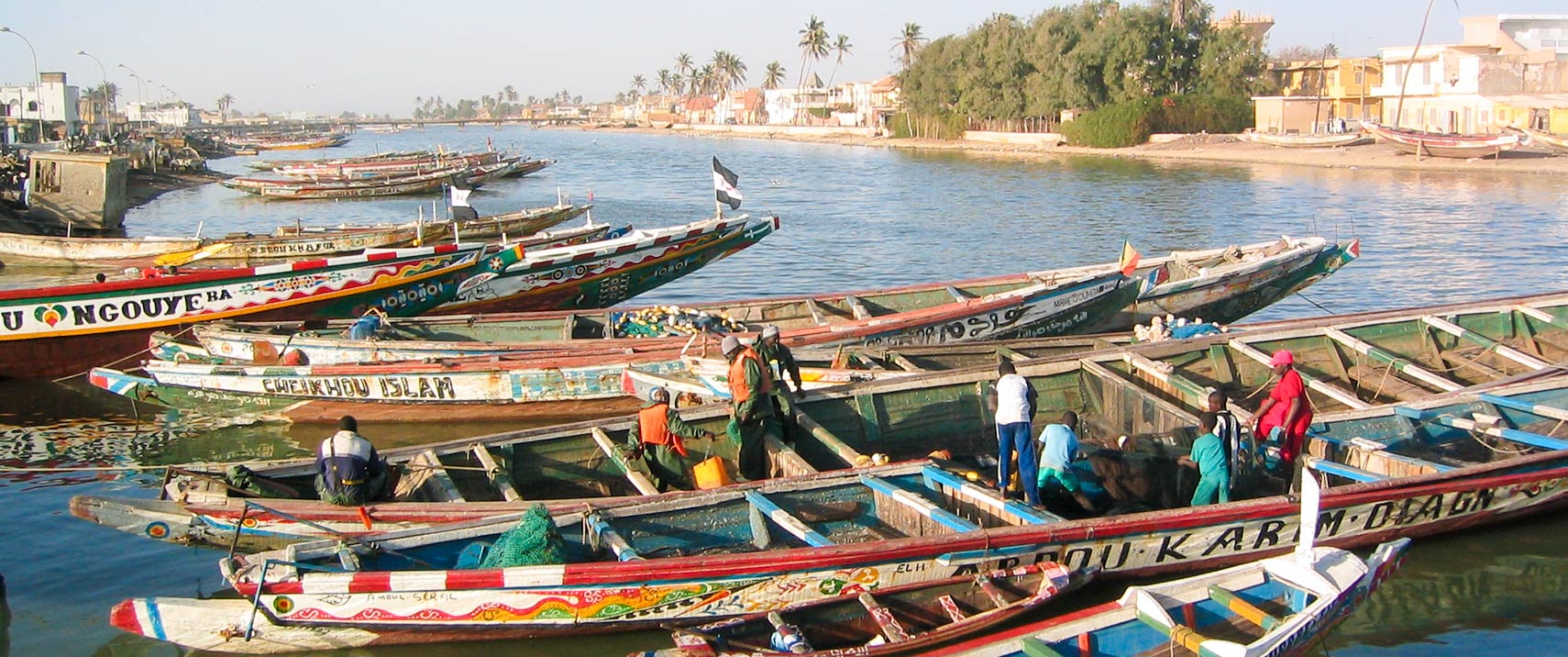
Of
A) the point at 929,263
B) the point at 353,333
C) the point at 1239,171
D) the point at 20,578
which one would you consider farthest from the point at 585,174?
the point at 20,578


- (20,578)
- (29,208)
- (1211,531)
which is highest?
(29,208)

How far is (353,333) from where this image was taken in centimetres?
1455

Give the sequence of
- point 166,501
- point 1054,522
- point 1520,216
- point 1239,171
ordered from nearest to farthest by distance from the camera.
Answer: point 1054,522, point 166,501, point 1520,216, point 1239,171

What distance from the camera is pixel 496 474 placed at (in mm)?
9188

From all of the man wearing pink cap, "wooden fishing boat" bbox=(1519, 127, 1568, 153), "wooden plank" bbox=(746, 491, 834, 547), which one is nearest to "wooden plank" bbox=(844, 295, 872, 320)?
the man wearing pink cap

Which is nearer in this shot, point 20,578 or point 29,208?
point 20,578

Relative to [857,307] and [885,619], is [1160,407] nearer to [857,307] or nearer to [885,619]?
[885,619]

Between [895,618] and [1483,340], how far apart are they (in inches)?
366

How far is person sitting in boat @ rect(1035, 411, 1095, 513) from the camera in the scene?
903cm

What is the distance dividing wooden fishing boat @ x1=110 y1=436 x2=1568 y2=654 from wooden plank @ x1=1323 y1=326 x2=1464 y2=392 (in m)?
2.11

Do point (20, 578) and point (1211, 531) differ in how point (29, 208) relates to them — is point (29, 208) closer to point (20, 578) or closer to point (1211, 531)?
point (20, 578)

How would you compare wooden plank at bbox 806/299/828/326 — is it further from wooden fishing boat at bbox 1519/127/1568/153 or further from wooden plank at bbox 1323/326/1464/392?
wooden fishing boat at bbox 1519/127/1568/153

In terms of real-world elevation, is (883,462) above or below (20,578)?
above

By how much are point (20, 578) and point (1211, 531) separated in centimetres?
972
